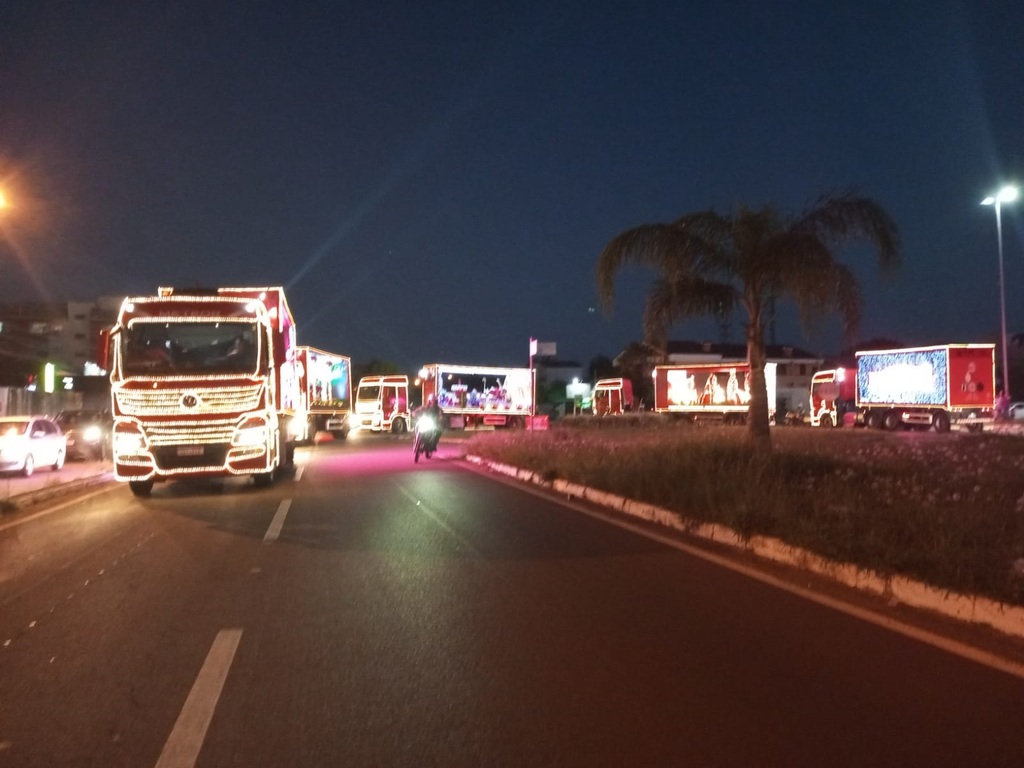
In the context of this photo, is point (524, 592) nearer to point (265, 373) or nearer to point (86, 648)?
point (86, 648)

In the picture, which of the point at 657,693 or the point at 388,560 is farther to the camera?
the point at 388,560

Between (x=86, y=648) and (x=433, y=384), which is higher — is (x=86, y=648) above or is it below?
below

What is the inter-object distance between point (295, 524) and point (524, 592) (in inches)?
235

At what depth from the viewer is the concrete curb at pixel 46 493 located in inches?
669

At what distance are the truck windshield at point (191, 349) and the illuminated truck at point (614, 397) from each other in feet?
151

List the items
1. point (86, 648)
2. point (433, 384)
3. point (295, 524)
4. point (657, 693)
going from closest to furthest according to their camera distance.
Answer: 1. point (657, 693)
2. point (86, 648)
3. point (295, 524)
4. point (433, 384)

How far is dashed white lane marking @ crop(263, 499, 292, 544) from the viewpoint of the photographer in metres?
13.1

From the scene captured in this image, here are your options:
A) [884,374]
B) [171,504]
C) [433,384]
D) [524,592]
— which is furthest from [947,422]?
[524,592]

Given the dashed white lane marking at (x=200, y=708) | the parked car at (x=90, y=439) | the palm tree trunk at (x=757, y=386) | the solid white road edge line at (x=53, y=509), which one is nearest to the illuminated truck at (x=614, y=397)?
the parked car at (x=90, y=439)

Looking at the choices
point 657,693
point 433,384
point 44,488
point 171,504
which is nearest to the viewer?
point 657,693

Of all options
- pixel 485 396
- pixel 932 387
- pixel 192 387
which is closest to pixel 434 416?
pixel 192 387

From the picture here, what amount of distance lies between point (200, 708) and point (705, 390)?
49.1 meters

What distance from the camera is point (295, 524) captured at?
47.6ft

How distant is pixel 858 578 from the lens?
31.2 ft
